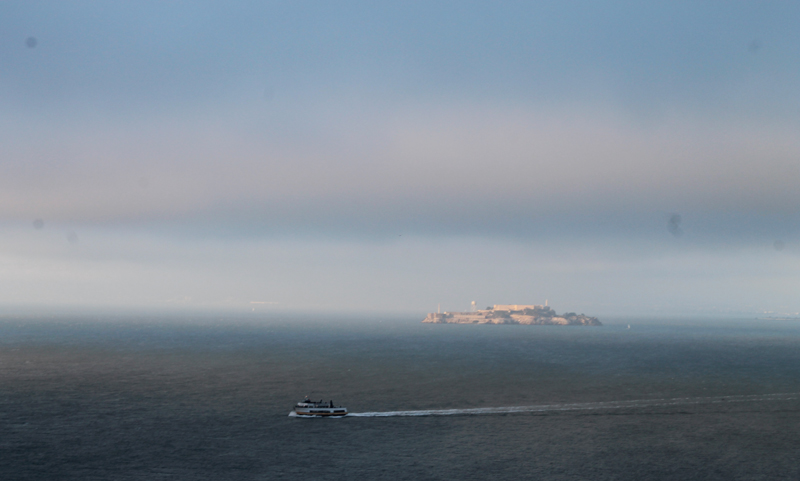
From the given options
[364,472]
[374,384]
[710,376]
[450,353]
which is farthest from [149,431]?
[450,353]

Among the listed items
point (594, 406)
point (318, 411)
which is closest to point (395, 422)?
point (318, 411)

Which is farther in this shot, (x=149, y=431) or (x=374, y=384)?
(x=374, y=384)

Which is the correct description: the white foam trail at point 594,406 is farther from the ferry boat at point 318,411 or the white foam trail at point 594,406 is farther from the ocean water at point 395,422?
the ferry boat at point 318,411

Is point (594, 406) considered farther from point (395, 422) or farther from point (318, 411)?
point (318, 411)

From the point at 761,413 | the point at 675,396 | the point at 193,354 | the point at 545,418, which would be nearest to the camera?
the point at 545,418

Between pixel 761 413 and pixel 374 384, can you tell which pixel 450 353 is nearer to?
pixel 374 384

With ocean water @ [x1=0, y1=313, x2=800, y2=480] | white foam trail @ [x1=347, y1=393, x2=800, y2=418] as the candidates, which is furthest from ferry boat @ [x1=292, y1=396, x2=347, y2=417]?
ocean water @ [x1=0, y1=313, x2=800, y2=480]

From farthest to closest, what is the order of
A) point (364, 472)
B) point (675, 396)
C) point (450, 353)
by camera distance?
point (450, 353) → point (675, 396) → point (364, 472)

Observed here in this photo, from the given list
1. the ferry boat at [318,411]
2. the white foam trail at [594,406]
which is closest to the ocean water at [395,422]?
the white foam trail at [594,406]
